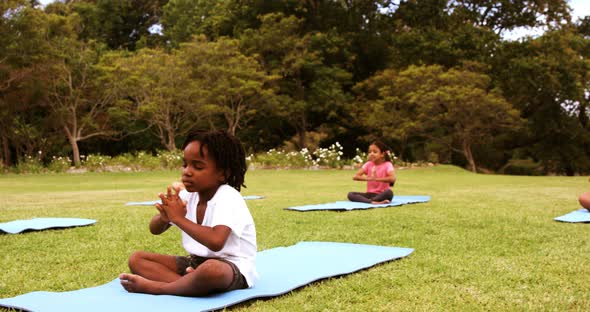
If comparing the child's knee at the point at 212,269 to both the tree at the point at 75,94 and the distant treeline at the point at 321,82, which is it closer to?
the distant treeline at the point at 321,82

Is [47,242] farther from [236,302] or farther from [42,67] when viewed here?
[42,67]

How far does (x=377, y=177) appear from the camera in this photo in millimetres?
9328

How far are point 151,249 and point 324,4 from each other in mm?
24935

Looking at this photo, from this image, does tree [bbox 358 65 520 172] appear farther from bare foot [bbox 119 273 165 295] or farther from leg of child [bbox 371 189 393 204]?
bare foot [bbox 119 273 165 295]

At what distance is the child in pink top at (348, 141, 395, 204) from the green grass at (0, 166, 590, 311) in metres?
0.51

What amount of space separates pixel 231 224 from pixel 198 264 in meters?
0.45

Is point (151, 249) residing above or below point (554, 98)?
below

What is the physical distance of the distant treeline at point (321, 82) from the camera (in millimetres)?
23547

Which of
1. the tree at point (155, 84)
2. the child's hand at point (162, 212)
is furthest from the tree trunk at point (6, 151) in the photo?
the child's hand at point (162, 212)

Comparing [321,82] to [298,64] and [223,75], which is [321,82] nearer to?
[298,64]

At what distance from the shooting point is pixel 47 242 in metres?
5.59

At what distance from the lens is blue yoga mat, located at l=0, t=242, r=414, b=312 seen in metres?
3.16

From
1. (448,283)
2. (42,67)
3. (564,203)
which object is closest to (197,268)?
(448,283)

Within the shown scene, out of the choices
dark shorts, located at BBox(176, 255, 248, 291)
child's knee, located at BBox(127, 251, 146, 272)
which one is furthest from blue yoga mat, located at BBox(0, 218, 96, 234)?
dark shorts, located at BBox(176, 255, 248, 291)
